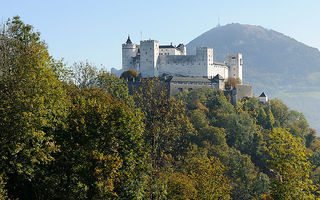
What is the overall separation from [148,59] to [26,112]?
72.9m

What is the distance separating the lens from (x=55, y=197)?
94.5 ft

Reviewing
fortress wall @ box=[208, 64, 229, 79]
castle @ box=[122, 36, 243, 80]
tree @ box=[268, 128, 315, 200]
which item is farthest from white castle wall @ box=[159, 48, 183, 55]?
tree @ box=[268, 128, 315, 200]

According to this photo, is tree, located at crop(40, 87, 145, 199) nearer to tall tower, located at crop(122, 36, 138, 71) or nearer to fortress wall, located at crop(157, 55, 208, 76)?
fortress wall, located at crop(157, 55, 208, 76)

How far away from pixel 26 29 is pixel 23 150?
35.9 feet

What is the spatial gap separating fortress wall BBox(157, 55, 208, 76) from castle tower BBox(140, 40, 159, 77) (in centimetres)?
149

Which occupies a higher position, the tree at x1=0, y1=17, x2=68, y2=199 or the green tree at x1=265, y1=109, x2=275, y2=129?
the tree at x1=0, y1=17, x2=68, y2=199

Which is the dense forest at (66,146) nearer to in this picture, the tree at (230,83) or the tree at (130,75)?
the tree at (130,75)

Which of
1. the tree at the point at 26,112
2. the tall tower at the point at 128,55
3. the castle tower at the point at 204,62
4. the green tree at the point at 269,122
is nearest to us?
the tree at the point at 26,112

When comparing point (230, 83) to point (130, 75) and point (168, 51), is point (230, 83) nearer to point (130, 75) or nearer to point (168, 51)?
point (168, 51)

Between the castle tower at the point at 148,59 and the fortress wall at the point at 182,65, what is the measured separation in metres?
1.49

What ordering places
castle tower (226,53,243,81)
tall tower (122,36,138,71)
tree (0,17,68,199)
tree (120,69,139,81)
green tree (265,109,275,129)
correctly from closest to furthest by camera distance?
tree (0,17,68,199)
green tree (265,109,275,129)
tree (120,69,139,81)
tall tower (122,36,138,71)
castle tower (226,53,243,81)

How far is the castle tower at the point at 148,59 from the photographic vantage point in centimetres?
9906

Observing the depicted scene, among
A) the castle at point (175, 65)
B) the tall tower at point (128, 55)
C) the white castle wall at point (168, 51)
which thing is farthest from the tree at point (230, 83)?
the tall tower at point (128, 55)

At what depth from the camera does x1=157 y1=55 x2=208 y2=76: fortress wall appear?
99250 mm
